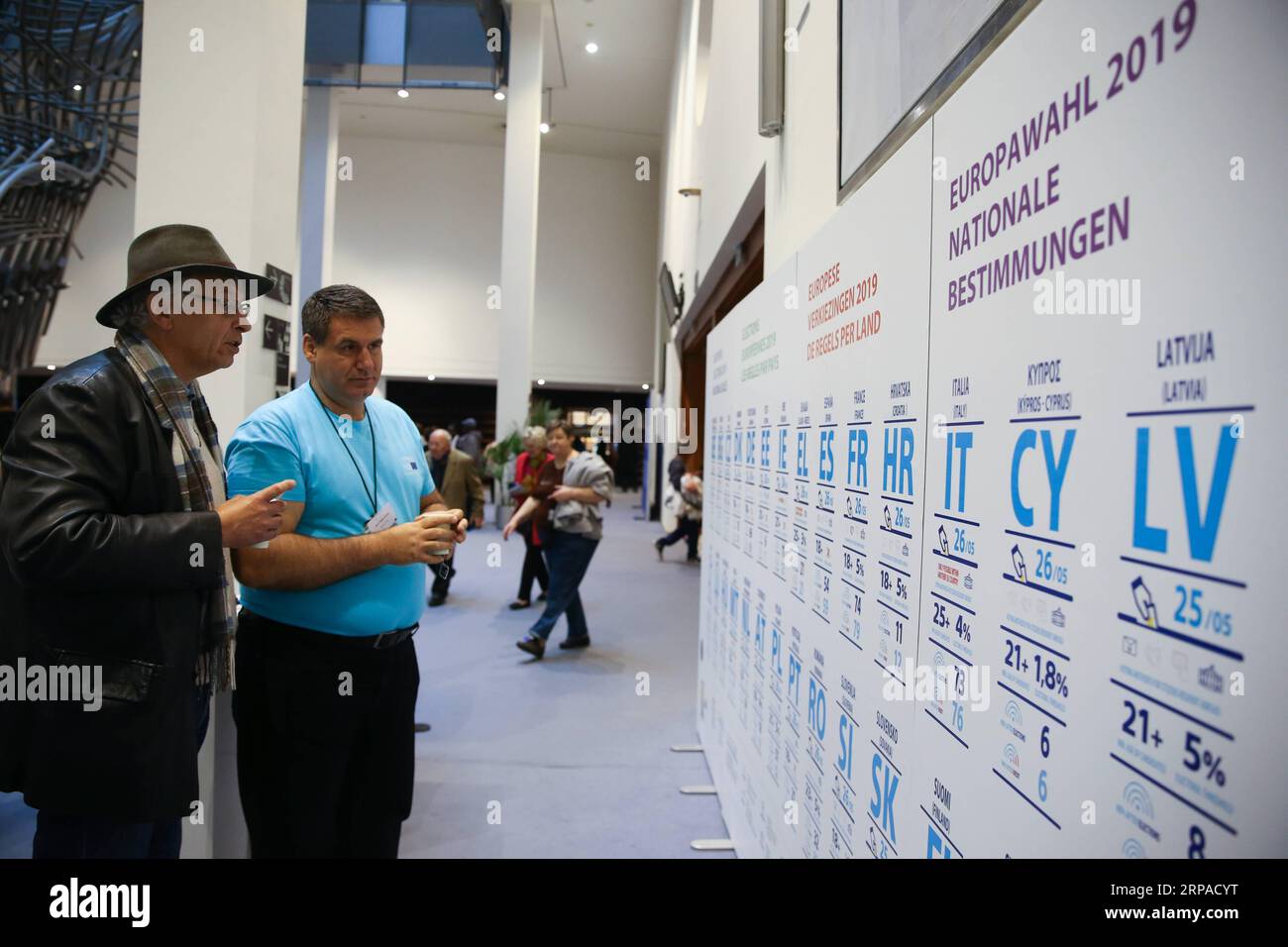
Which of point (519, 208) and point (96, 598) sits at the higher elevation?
point (519, 208)

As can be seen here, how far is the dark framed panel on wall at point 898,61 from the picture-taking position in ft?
4.53

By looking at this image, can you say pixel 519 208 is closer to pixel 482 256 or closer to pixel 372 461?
pixel 482 256

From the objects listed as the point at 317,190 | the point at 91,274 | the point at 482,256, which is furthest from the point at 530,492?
the point at 91,274

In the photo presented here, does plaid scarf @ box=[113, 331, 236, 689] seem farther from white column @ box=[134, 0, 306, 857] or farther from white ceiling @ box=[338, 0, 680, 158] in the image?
white ceiling @ box=[338, 0, 680, 158]

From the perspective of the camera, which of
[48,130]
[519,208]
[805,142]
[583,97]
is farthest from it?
[583,97]

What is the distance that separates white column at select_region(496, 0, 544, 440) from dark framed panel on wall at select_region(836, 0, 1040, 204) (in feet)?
34.7

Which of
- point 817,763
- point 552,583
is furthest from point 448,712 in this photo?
point 817,763

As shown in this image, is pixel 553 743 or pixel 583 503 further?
pixel 583 503

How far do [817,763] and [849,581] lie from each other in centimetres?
50

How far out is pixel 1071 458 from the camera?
2.73 feet

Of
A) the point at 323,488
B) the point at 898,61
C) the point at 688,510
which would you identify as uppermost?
the point at 898,61

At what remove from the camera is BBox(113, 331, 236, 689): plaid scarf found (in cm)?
150

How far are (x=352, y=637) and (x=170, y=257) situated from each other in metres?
0.94

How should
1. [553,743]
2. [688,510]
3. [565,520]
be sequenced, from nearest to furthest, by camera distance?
[553,743]
[565,520]
[688,510]
